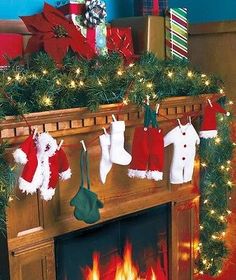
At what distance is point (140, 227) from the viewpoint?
6.51 ft

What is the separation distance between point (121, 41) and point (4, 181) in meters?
0.89

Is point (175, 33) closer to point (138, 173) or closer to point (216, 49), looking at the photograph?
point (216, 49)

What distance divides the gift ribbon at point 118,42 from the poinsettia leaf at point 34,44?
0.39 meters

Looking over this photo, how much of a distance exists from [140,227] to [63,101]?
2.39 ft

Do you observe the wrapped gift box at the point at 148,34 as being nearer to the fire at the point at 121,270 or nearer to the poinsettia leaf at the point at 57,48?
the poinsettia leaf at the point at 57,48

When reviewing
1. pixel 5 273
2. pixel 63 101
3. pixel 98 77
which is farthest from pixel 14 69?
pixel 5 273

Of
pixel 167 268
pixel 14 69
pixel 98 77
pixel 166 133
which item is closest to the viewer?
pixel 14 69

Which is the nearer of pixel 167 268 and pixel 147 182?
pixel 147 182

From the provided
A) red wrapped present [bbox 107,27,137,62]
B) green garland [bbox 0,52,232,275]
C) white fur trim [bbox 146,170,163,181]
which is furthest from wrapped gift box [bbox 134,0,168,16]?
white fur trim [bbox 146,170,163,181]

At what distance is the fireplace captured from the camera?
→ 176 cm

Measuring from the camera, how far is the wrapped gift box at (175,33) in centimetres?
210

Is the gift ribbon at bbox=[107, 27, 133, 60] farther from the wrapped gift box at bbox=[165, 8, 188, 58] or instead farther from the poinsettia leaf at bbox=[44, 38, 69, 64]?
the poinsettia leaf at bbox=[44, 38, 69, 64]

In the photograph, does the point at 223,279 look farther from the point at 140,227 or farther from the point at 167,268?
the point at 140,227

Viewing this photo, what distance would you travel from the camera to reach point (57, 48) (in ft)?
5.44
